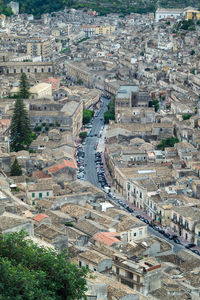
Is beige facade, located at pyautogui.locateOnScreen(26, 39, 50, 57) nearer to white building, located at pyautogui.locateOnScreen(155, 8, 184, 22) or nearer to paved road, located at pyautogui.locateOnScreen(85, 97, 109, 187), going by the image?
paved road, located at pyautogui.locateOnScreen(85, 97, 109, 187)

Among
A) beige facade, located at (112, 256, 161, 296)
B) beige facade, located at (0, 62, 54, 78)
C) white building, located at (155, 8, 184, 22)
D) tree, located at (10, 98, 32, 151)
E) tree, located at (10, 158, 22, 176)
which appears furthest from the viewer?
white building, located at (155, 8, 184, 22)

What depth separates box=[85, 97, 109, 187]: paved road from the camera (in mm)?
56344

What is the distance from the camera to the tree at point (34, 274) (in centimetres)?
2286

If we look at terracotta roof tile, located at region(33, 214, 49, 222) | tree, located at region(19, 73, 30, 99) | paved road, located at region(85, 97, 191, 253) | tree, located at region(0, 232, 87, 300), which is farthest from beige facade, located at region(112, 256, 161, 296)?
tree, located at region(19, 73, 30, 99)

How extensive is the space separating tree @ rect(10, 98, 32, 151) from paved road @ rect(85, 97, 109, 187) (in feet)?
20.1

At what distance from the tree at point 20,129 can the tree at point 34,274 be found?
114 feet

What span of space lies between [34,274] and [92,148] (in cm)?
4167

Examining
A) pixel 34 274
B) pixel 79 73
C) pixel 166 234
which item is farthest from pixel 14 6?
pixel 34 274

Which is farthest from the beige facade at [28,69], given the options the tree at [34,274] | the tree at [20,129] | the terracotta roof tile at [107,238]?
the tree at [34,274]

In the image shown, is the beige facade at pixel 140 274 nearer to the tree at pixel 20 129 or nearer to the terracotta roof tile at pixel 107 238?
the terracotta roof tile at pixel 107 238

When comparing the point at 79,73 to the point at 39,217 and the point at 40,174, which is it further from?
the point at 39,217

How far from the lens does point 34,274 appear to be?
933 inches

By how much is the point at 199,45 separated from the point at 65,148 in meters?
52.6

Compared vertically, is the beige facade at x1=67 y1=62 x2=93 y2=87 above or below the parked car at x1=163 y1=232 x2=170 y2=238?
above
